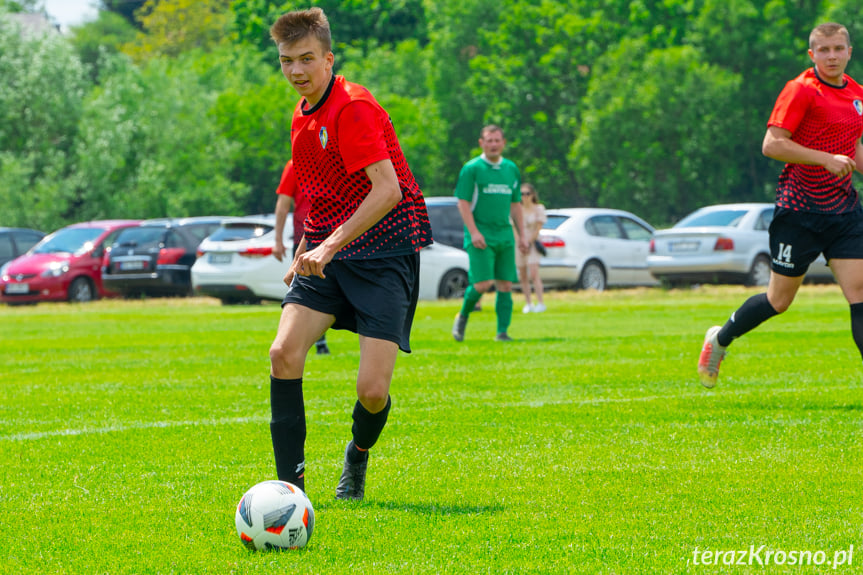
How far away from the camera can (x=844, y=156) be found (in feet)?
24.8

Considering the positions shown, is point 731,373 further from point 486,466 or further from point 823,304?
point 823,304

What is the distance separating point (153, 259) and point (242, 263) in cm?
338

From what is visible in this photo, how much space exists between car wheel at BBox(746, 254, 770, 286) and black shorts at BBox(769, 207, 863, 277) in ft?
54.9

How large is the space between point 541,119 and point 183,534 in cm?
4863

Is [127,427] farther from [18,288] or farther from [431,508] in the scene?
[18,288]

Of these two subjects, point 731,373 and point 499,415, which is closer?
point 499,415

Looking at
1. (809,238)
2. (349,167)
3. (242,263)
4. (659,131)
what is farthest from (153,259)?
(659,131)

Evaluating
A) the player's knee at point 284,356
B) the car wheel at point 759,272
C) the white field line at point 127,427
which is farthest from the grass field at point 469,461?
the car wheel at point 759,272

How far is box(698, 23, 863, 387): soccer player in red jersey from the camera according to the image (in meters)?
7.66

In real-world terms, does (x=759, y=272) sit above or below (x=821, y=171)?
below

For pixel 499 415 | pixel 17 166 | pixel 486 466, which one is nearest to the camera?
pixel 486 466

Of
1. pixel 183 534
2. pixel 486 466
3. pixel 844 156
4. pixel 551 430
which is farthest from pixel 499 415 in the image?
Result: pixel 183 534

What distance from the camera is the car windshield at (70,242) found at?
26734 millimetres

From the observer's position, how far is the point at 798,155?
24.8ft
